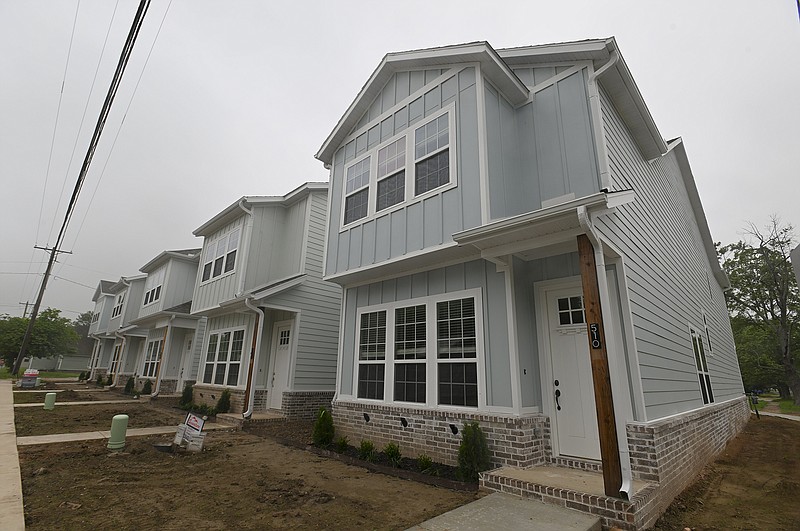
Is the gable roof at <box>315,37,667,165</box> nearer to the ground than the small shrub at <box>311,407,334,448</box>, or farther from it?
farther from it

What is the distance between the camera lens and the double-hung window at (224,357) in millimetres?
12242

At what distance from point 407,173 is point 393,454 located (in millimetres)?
5090

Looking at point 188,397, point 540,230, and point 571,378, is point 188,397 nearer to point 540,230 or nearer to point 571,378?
point 571,378

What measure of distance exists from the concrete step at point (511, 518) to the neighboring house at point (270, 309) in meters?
7.75

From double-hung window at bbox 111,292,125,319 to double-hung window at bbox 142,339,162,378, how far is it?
8.71 meters

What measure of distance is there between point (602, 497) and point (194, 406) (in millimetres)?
13355

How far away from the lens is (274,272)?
42.4 ft

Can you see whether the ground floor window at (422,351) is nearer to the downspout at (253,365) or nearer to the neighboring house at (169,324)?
the downspout at (253,365)

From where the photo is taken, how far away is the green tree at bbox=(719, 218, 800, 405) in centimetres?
2380

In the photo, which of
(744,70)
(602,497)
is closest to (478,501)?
(602,497)

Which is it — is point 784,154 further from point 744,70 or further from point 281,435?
point 281,435

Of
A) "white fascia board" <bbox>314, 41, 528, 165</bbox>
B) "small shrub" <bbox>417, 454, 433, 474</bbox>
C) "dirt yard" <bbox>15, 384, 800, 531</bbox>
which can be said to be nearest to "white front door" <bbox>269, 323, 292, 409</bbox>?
"dirt yard" <bbox>15, 384, 800, 531</bbox>

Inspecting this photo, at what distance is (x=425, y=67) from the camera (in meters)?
7.59

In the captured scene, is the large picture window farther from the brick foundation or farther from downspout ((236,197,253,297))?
downspout ((236,197,253,297))
